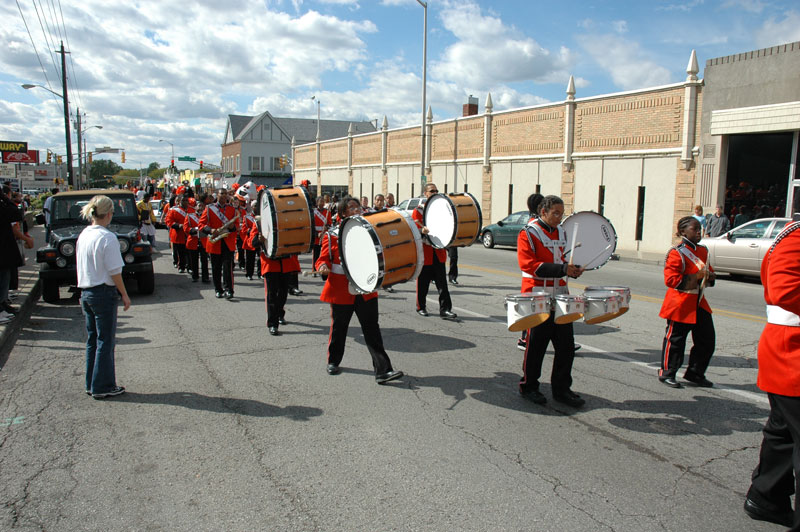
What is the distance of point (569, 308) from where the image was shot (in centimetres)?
497

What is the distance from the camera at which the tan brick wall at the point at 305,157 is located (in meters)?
54.4

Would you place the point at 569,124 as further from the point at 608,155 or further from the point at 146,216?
the point at 146,216

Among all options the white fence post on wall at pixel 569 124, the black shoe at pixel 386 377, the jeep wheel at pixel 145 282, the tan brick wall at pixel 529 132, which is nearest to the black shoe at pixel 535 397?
the black shoe at pixel 386 377

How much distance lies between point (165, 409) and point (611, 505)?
3.84m

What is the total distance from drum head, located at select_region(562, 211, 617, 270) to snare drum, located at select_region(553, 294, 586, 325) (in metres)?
1.18

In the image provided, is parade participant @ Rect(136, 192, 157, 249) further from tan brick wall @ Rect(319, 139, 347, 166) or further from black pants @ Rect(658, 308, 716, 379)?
tan brick wall @ Rect(319, 139, 347, 166)

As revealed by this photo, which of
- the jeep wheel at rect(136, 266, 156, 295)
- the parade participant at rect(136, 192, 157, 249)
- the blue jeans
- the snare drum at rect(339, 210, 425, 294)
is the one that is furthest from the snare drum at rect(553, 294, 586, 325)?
the parade participant at rect(136, 192, 157, 249)

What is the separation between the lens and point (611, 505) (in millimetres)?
3717

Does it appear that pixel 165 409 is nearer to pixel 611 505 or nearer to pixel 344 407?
pixel 344 407

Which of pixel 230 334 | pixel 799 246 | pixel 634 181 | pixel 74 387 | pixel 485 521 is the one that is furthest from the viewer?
pixel 634 181

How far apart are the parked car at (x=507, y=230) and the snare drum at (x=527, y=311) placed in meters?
18.0

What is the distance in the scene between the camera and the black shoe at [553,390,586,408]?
5414 mm

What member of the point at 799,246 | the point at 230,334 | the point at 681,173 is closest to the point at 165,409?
the point at 230,334

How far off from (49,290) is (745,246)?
15.3 metres
